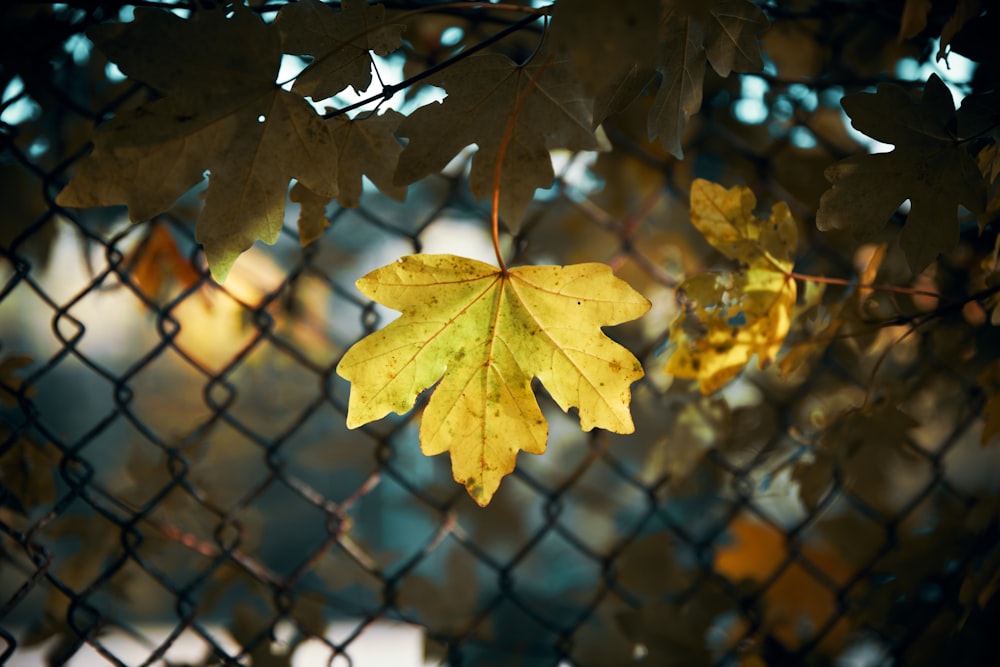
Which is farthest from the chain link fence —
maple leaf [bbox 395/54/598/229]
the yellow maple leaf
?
maple leaf [bbox 395/54/598/229]

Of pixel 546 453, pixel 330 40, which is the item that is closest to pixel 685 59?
pixel 330 40

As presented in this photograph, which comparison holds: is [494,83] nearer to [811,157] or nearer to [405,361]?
[405,361]

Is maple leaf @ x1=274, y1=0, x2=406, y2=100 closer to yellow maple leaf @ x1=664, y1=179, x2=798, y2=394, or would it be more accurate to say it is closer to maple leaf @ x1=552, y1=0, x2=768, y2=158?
maple leaf @ x1=552, y1=0, x2=768, y2=158

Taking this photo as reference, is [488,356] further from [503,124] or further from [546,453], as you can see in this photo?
[546,453]

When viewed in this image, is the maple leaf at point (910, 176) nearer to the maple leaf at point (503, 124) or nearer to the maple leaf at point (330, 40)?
the maple leaf at point (503, 124)

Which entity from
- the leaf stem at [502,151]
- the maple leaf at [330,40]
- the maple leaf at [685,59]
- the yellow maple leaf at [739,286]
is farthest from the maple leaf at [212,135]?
the yellow maple leaf at [739,286]

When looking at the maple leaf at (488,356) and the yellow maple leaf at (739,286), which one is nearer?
the maple leaf at (488,356)
